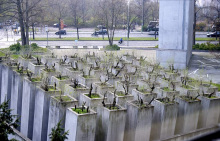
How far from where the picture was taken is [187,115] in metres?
12.0

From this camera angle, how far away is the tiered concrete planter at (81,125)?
954cm

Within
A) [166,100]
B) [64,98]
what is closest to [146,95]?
[166,100]

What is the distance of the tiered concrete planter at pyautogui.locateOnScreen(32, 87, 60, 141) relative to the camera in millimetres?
11680

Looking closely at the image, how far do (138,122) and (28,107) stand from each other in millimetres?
4891

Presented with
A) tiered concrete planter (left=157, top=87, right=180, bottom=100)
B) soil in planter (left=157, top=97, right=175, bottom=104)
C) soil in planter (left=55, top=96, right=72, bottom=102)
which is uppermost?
soil in planter (left=55, top=96, right=72, bottom=102)

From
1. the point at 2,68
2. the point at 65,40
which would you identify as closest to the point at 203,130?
the point at 2,68

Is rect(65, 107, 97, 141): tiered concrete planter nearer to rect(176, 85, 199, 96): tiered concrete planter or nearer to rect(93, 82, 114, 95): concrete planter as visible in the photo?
rect(93, 82, 114, 95): concrete planter

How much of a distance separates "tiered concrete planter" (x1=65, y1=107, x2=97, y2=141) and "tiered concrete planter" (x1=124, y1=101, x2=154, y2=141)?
1612 mm

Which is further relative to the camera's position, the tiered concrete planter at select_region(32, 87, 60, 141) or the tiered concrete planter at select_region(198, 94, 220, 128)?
the tiered concrete planter at select_region(198, 94, 220, 128)

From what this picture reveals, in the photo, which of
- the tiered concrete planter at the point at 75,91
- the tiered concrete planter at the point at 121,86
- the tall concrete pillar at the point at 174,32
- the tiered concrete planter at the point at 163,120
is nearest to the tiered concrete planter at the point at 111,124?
the tiered concrete planter at the point at 163,120

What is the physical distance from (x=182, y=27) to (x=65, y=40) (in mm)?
24391

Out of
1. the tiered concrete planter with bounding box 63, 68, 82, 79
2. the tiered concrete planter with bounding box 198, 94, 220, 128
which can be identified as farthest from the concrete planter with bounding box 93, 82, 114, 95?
the tiered concrete planter with bounding box 198, 94, 220, 128

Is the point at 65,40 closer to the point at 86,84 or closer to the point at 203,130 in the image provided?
the point at 86,84

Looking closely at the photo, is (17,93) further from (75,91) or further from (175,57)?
(175,57)
